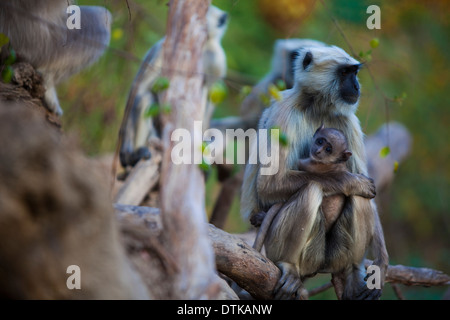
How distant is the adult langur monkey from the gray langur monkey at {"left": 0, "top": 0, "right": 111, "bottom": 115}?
1.75m

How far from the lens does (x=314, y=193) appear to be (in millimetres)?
3771

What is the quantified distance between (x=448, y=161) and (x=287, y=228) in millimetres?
10856

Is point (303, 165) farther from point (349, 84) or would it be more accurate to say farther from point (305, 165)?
point (349, 84)

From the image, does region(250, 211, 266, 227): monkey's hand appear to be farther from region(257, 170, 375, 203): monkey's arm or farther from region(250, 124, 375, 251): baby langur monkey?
region(257, 170, 375, 203): monkey's arm

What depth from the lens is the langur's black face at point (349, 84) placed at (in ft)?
13.6

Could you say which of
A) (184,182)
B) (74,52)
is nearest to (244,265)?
(184,182)

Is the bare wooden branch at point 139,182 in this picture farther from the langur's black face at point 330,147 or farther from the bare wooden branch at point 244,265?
the langur's black face at point 330,147

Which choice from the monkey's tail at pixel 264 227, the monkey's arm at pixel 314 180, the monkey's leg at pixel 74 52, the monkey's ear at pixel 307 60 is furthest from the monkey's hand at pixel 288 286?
the monkey's leg at pixel 74 52

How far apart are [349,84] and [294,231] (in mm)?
1265

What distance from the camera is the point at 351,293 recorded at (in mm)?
3916

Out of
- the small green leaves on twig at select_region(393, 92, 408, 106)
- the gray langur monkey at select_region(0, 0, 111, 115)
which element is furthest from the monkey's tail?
the gray langur monkey at select_region(0, 0, 111, 115)

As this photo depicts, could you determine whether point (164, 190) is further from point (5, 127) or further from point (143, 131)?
point (143, 131)

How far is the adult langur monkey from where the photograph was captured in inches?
150

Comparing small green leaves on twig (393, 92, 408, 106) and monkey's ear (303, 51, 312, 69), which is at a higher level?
monkey's ear (303, 51, 312, 69)
